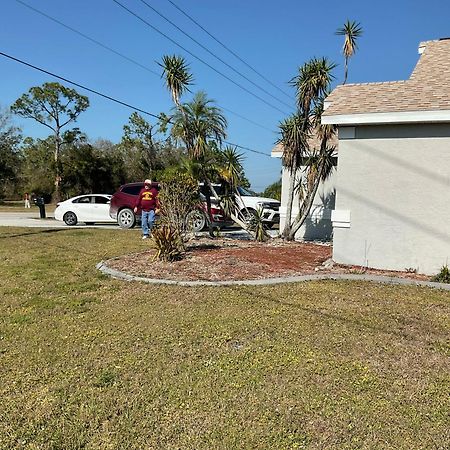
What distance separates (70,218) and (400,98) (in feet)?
47.0

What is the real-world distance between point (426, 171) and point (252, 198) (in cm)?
944

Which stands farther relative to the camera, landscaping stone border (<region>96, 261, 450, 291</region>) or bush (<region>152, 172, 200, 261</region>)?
bush (<region>152, 172, 200, 261</region>)

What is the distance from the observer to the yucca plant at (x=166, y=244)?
333 inches

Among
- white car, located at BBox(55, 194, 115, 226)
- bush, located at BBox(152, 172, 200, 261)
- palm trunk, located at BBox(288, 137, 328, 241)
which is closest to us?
bush, located at BBox(152, 172, 200, 261)

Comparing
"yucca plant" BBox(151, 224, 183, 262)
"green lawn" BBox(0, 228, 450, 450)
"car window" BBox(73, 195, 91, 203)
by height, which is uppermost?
"car window" BBox(73, 195, 91, 203)

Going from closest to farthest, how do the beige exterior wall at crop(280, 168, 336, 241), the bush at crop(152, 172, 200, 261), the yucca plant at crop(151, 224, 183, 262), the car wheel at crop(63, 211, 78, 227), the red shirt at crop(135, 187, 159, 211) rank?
the yucca plant at crop(151, 224, 183, 262) < the bush at crop(152, 172, 200, 261) < the red shirt at crop(135, 187, 159, 211) < the beige exterior wall at crop(280, 168, 336, 241) < the car wheel at crop(63, 211, 78, 227)

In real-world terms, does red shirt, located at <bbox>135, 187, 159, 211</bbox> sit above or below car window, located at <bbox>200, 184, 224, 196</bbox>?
below

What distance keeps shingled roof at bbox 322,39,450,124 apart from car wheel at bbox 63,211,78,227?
1254 centimetres

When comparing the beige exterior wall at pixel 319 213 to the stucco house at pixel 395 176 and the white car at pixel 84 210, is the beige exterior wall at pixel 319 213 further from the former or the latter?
the white car at pixel 84 210

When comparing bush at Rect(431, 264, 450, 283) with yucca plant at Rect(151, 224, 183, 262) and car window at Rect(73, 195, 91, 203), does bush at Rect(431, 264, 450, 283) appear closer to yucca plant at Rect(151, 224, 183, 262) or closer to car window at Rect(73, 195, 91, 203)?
yucca plant at Rect(151, 224, 183, 262)

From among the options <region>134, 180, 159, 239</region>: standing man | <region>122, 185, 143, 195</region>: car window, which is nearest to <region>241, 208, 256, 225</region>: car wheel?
<region>134, 180, 159, 239</region>: standing man

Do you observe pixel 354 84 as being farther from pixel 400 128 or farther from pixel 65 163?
pixel 65 163

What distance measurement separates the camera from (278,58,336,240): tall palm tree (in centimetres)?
997

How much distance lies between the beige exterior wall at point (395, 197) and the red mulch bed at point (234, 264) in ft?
1.23
